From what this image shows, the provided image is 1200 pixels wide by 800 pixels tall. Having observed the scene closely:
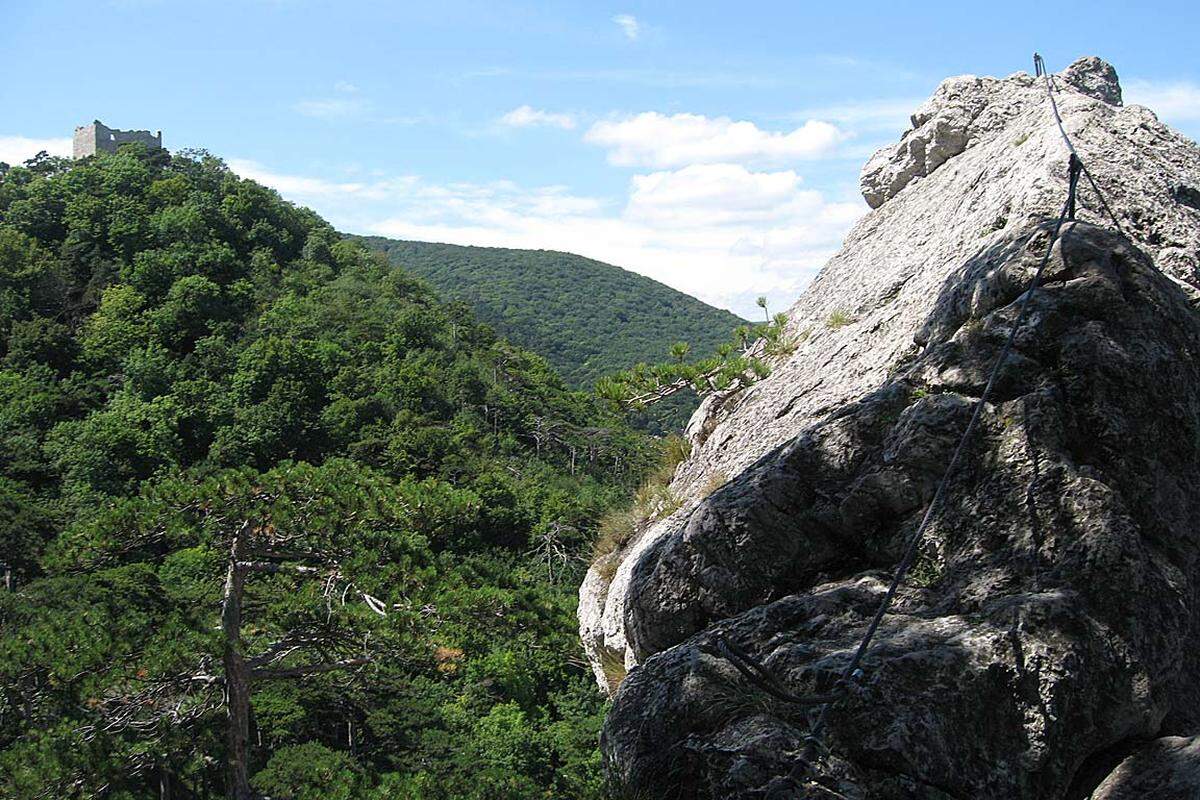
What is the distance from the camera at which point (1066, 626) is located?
3125mm

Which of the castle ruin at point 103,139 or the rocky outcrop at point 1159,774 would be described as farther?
the castle ruin at point 103,139

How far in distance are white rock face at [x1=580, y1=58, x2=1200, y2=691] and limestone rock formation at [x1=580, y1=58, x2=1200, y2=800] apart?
38 millimetres

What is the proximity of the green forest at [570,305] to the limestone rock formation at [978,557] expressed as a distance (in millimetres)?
69339

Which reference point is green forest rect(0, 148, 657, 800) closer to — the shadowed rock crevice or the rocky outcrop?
the shadowed rock crevice

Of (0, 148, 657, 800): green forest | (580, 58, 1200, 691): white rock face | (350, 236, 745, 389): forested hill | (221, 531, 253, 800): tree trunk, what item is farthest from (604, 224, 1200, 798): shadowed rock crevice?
(350, 236, 745, 389): forested hill

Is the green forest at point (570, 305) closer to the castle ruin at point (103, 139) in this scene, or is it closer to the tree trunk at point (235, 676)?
the castle ruin at point (103, 139)

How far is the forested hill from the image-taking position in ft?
286

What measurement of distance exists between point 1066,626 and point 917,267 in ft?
13.1

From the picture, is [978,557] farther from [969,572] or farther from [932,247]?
[932,247]

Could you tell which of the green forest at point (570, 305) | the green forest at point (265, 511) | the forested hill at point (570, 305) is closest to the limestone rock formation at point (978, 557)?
the green forest at point (265, 511)

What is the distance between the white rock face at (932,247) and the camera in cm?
539

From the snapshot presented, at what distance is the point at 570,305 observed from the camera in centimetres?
10431

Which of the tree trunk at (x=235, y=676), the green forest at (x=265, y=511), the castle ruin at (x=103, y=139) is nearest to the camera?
the green forest at (x=265, y=511)

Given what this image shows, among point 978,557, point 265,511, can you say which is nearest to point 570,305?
point 265,511
